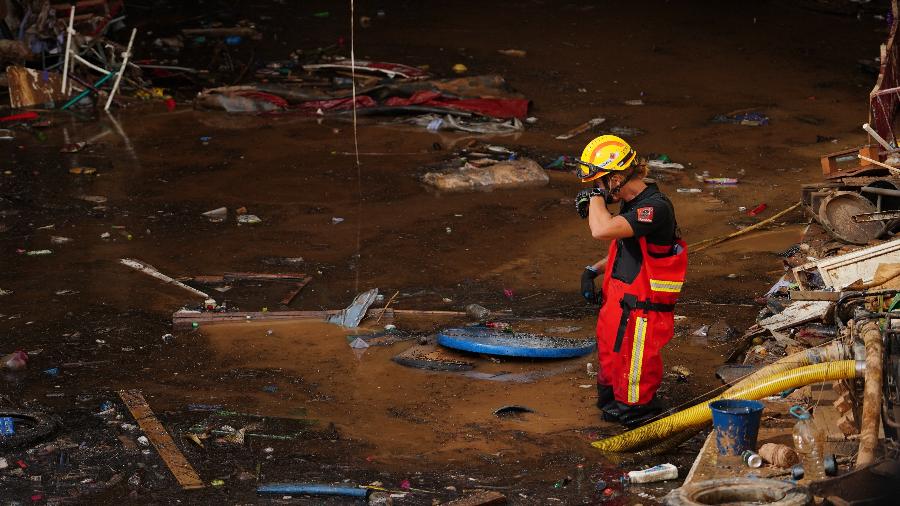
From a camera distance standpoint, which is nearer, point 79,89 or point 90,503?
point 90,503

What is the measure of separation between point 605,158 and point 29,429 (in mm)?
3311

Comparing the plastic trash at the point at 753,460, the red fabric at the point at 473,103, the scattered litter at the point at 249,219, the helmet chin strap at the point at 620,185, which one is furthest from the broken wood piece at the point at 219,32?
the plastic trash at the point at 753,460

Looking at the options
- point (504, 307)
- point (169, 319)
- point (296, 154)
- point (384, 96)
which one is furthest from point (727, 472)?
point (384, 96)

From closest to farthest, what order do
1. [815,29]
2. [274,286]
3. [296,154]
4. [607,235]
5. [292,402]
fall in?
[607,235]
[292,402]
[274,286]
[296,154]
[815,29]

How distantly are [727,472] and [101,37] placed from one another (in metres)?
12.6

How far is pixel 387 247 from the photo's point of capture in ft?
32.1

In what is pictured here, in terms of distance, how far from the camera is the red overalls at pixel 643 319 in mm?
5984

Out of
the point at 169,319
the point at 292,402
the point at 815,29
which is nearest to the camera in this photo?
the point at 292,402

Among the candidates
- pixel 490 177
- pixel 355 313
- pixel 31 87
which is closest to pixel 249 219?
pixel 490 177

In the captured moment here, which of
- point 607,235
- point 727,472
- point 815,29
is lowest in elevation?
point 815,29

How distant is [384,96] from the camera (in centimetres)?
1466

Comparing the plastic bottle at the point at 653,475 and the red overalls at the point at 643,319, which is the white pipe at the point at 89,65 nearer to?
the red overalls at the point at 643,319

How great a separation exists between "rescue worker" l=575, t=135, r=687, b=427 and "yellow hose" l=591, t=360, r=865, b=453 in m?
0.30

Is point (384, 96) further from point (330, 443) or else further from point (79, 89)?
point (330, 443)
